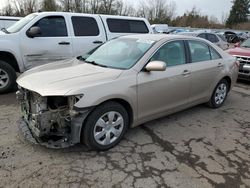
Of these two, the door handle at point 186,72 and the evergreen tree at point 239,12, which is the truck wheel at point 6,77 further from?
the evergreen tree at point 239,12

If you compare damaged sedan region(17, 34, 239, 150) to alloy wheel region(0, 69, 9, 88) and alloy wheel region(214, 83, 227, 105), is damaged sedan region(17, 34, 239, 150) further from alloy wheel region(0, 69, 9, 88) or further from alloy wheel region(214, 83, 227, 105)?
alloy wheel region(0, 69, 9, 88)

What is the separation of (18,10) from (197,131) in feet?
154

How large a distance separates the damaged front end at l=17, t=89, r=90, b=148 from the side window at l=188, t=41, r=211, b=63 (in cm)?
251

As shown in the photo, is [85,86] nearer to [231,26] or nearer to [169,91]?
[169,91]

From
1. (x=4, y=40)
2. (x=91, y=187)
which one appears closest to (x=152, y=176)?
(x=91, y=187)

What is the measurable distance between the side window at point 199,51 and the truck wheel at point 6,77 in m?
4.00

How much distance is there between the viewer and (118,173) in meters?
3.07

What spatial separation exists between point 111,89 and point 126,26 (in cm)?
486

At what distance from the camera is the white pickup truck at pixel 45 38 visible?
19.1 feet

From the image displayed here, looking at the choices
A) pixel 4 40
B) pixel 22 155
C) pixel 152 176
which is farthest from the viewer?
pixel 4 40

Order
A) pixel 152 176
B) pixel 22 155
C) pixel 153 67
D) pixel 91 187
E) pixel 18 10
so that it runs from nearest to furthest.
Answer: pixel 91 187, pixel 152 176, pixel 22 155, pixel 153 67, pixel 18 10

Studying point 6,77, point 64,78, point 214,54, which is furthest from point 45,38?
point 214,54

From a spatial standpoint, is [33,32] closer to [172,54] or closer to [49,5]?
[172,54]

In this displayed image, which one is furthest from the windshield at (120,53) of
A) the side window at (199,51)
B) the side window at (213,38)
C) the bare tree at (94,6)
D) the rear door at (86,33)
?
the bare tree at (94,6)
